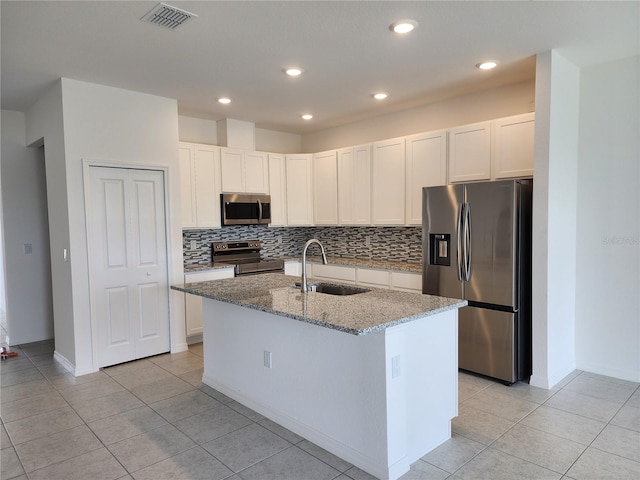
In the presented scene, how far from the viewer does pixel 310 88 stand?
4094 millimetres

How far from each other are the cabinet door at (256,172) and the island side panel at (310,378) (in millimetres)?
2259

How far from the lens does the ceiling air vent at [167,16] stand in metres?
2.46

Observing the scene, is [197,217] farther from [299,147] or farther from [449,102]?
[449,102]

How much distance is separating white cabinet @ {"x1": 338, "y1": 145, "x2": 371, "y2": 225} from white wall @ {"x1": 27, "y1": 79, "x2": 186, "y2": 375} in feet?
6.91

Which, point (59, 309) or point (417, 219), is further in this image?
point (417, 219)

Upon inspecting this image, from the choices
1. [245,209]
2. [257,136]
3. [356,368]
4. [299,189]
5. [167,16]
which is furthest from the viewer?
[257,136]

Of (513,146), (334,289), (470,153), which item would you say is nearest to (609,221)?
(513,146)

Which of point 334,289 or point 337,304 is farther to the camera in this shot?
point 334,289

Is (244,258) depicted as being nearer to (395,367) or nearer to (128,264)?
(128,264)

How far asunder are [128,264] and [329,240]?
294 centimetres

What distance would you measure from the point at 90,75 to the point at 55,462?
9.83ft

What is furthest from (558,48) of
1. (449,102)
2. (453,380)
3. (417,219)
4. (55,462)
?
(55,462)

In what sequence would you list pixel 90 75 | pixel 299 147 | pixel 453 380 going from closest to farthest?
pixel 453 380, pixel 90 75, pixel 299 147

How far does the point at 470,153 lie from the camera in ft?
13.5
